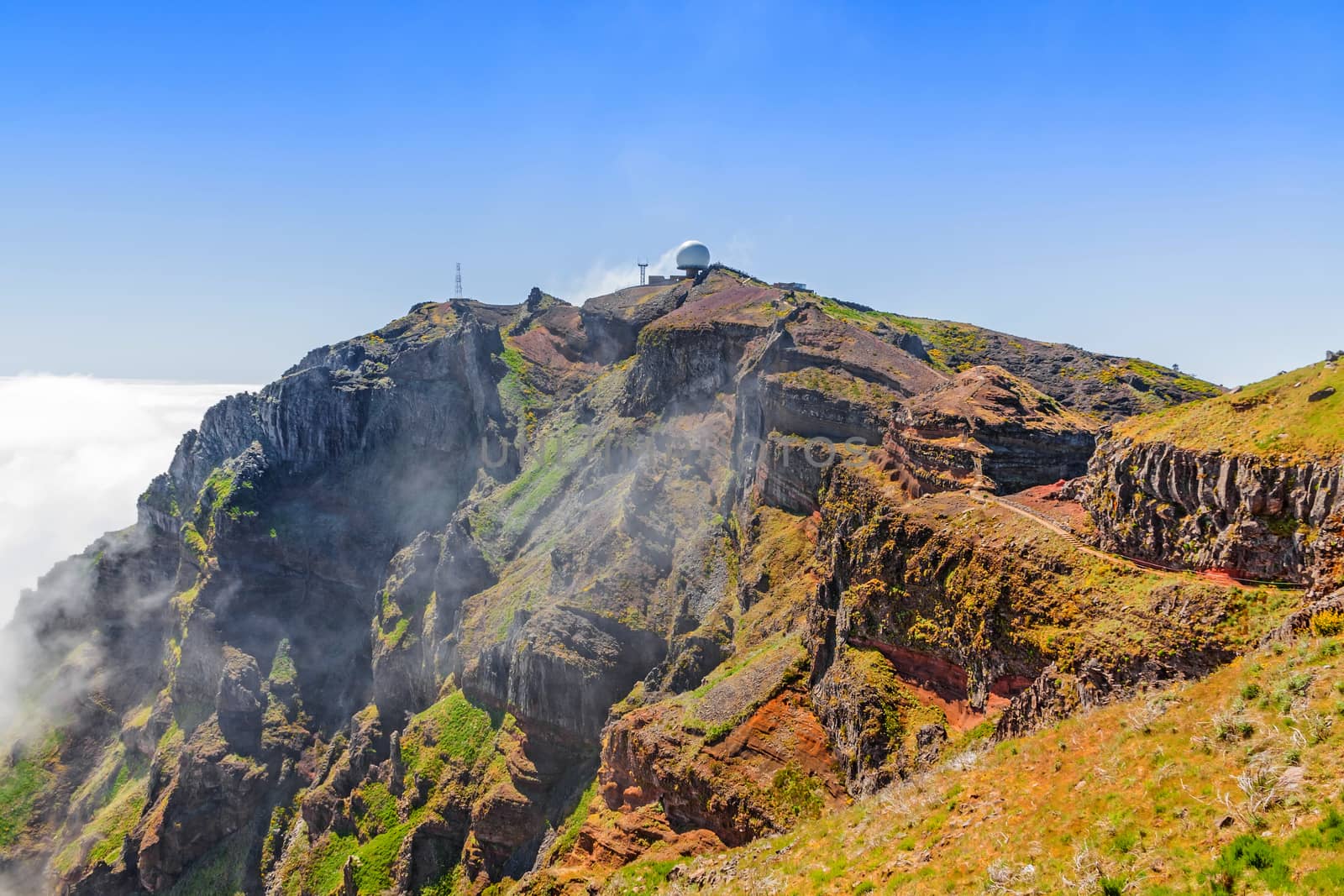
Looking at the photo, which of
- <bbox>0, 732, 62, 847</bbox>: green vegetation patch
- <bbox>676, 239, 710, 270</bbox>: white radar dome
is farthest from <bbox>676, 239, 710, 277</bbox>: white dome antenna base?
<bbox>0, 732, 62, 847</bbox>: green vegetation patch

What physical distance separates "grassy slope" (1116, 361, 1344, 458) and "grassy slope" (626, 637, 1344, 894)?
28.8 feet

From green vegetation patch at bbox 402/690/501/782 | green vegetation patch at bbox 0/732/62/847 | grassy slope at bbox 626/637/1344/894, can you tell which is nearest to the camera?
grassy slope at bbox 626/637/1344/894

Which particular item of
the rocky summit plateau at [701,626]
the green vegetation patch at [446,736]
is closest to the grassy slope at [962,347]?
the rocky summit plateau at [701,626]

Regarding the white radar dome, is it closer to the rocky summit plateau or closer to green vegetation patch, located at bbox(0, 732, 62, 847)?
the rocky summit plateau

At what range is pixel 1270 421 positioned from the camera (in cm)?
2972

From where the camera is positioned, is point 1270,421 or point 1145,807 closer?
point 1145,807

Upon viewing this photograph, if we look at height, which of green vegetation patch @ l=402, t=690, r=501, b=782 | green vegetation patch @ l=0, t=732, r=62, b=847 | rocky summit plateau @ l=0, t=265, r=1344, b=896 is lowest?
green vegetation patch @ l=0, t=732, r=62, b=847

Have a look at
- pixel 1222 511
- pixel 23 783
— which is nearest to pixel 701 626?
pixel 1222 511

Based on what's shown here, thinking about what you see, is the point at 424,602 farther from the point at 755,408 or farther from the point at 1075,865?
the point at 1075,865

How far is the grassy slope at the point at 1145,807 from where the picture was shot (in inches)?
645

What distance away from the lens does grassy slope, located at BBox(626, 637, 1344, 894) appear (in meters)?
16.4

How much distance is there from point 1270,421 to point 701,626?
53.8m

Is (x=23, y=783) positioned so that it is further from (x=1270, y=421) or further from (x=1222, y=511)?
(x=1270, y=421)

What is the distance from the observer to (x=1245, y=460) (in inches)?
1124
